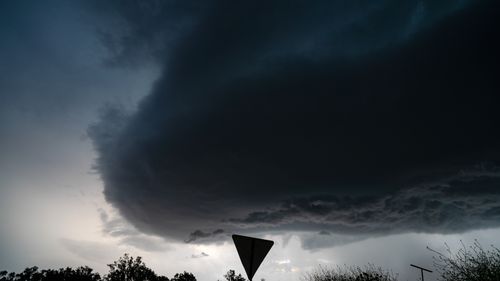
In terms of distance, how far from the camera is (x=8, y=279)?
84.2 metres

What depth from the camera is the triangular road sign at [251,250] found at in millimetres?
7234

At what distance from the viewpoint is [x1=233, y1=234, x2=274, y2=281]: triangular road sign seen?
23.7ft

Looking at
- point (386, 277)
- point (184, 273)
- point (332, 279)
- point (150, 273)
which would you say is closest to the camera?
point (386, 277)

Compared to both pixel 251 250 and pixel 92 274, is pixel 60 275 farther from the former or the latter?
pixel 251 250

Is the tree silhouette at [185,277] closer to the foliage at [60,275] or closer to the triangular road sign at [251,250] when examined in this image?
the foliage at [60,275]

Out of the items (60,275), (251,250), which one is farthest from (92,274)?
(251,250)

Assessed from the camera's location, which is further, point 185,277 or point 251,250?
point 185,277

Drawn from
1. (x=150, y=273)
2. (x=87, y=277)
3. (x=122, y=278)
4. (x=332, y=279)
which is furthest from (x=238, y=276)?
(x=332, y=279)

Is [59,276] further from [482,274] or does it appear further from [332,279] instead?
[482,274]

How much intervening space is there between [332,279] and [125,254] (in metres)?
62.8

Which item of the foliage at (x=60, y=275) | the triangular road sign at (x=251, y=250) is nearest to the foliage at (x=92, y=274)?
the foliage at (x=60, y=275)

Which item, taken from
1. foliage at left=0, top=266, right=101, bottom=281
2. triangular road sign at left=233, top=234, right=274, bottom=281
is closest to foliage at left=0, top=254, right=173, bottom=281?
foliage at left=0, top=266, right=101, bottom=281

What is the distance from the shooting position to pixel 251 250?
725 cm

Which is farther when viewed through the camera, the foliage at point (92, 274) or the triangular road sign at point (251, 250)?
the foliage at point (92, 274)
